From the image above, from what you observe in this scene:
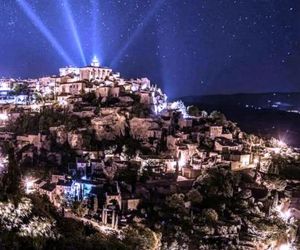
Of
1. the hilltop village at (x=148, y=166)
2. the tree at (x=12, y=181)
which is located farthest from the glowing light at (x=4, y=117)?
the tree at (x=12, y=181)

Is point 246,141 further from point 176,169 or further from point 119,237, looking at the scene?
point 119,237

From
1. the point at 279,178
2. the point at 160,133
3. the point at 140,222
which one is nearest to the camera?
the point at 140,222

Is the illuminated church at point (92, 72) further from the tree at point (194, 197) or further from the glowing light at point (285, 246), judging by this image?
the glowing light at point (285, 246)

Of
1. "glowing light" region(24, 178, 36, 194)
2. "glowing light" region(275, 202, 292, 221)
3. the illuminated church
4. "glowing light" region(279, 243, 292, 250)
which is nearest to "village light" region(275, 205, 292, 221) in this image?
"glowing light" region(275, 202, 292, 221)

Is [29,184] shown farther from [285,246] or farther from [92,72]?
[92,72]

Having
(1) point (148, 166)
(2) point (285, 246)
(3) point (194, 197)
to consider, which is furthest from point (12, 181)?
(2) point (285, 246)

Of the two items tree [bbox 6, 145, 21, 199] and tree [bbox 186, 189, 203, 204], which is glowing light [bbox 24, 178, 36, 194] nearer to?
tree [bbox 6, 145, 21, 199]

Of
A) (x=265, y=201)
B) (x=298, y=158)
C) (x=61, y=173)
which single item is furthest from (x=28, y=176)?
(x=298, y=158)

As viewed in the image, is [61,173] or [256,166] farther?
[256,166]
